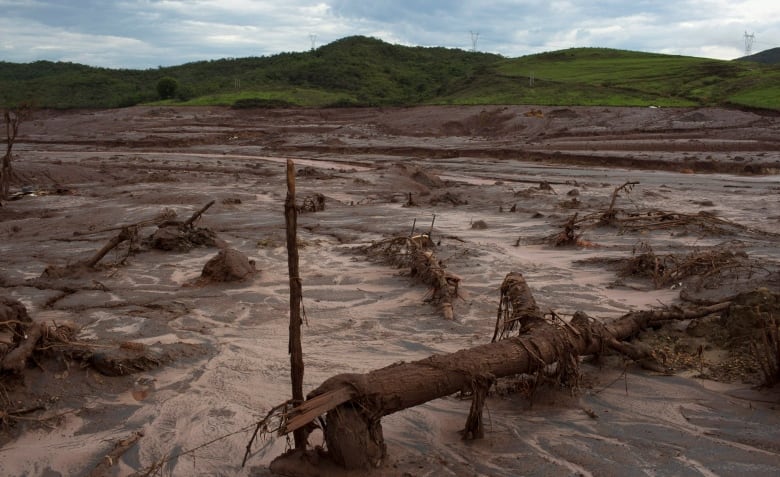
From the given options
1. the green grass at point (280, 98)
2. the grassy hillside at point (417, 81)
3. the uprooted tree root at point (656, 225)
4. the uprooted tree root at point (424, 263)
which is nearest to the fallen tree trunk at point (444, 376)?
the uprooted tree root at point (424, 263)

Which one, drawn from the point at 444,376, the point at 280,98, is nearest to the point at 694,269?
the point at 444,376

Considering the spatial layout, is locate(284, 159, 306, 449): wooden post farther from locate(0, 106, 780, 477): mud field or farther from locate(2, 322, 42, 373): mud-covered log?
locate(2, 322, 42, 373): mud-covered log

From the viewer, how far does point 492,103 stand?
38719 millimetres

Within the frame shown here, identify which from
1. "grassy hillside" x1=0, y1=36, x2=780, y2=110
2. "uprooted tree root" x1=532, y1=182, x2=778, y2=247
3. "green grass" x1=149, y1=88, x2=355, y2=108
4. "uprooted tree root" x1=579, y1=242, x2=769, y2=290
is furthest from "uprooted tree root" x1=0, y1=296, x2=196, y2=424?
"green grass" x1=149, y1=88, x2=355, y2=108

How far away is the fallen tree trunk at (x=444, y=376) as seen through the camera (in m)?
3.77

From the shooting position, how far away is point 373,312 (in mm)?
7273

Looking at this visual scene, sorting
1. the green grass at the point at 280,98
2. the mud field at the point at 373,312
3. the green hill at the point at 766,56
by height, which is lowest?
the mud field at the point at 373,312

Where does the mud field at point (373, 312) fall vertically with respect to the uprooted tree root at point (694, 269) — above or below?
below

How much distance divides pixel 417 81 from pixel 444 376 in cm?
5667

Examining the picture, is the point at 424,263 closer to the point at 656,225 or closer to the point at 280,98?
A: the point at 656,225

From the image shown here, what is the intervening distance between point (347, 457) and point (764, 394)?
3027mm

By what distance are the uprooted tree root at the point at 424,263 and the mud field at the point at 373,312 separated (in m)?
0.15

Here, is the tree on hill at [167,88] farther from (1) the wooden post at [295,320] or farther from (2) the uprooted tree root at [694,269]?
(1) the wooden post at [295,320]

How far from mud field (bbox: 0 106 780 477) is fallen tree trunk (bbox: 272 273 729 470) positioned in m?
0.23
